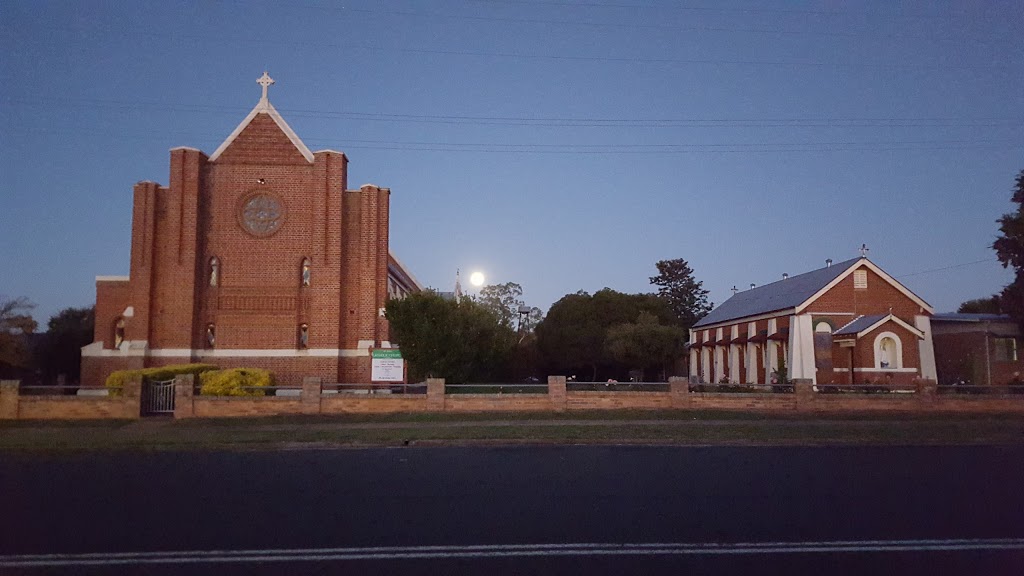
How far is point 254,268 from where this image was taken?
3328 centimetres

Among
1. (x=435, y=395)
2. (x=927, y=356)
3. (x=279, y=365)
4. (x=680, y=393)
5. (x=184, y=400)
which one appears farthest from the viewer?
(x=927, y=356)

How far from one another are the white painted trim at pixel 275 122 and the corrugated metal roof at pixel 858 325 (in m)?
26.8

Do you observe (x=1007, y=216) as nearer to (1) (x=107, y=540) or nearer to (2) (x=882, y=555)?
(2) (x=882, y=555)

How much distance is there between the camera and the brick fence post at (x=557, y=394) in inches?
928

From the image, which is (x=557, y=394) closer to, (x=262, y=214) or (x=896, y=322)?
(x=262, y=214)

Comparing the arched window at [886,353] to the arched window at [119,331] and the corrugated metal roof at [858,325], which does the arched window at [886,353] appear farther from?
the arched window at [119,331]

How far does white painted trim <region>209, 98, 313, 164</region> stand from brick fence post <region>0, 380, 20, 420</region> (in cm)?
1427

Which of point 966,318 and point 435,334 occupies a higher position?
point 966,318

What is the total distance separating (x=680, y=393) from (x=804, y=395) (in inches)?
159

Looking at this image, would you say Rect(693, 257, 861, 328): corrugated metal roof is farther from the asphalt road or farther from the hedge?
the hedge

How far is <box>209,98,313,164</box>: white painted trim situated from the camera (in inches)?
1330

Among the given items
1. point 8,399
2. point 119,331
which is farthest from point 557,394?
point 119,331

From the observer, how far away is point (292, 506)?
9.66 metres

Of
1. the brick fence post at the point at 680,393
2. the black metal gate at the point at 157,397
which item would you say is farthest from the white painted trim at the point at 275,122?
the brick fence post at the point at 680,393
